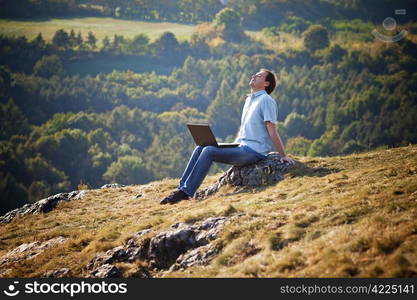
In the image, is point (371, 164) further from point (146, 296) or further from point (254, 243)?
point (146, 296)

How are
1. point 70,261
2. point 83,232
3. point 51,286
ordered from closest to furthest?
point 51,286, point 70,261, point 83,232

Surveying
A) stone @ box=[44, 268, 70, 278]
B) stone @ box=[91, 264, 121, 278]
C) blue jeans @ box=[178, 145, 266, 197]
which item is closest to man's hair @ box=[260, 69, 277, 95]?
blue jeans @ box=[178, 145, 266, 197]

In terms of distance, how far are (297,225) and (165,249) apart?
9.72 ft

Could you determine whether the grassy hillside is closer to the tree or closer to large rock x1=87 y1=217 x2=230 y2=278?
large rock x1=87 y1=217 x2=230 y2=278

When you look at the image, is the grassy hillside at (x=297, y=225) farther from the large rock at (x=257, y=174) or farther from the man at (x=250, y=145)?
the man at (x=250, y=145)

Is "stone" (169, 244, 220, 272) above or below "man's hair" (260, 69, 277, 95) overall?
below

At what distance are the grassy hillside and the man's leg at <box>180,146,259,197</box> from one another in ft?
1.78

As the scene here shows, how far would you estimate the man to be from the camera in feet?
49.8

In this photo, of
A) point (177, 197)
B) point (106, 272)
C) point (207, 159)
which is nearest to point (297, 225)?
point (106, 272)

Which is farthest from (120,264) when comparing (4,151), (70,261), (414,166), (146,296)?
(4,151)

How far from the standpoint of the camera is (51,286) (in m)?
10.4

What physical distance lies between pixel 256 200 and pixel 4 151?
168829 mm

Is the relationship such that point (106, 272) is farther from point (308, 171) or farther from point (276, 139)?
point (308, 171)

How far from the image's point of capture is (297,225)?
10.8 m
